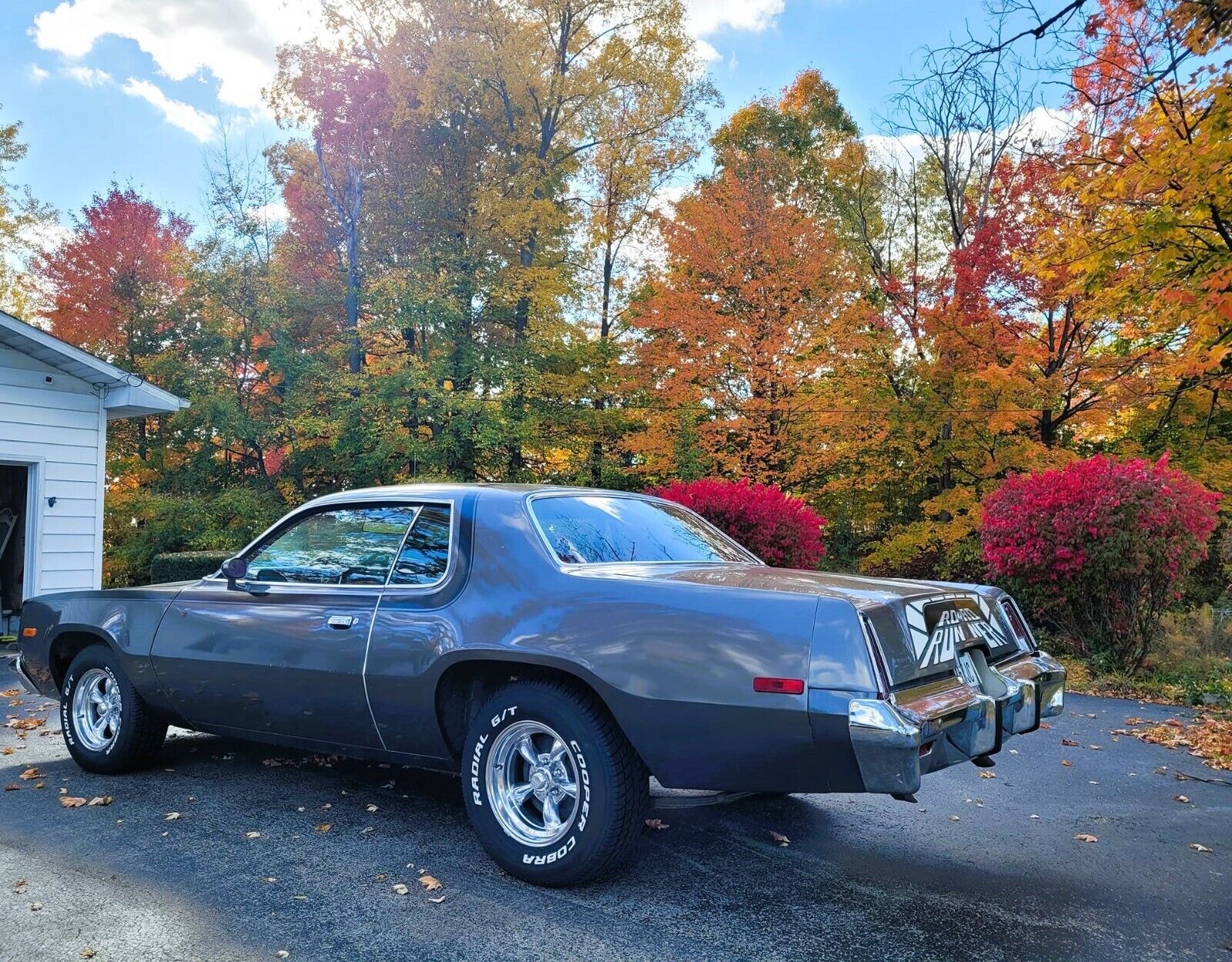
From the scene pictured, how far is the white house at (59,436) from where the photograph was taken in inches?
414

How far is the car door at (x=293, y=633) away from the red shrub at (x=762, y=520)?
7393 millimetres

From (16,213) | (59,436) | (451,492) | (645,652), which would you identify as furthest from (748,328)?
(16,213)

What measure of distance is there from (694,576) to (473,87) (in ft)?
67.1

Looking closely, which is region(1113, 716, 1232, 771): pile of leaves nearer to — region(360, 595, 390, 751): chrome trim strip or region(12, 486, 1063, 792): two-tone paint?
region(12, 486, 1063, 792): two-tone paint

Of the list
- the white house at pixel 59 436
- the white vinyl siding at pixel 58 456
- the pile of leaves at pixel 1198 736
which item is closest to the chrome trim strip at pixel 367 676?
the pile of leaves at pixel 1198 736

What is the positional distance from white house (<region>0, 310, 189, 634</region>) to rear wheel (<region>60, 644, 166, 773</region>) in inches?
272

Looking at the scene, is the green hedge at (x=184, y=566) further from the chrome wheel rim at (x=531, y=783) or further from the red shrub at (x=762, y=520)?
the chrome wheel rim at (x=531, y=783)

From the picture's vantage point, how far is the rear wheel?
4797 millimetres

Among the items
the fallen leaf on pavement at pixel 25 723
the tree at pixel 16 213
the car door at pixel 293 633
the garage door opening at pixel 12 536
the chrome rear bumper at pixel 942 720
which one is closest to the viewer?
the chrome rear bumper at pixel 942 720

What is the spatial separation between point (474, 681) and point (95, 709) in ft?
9.27

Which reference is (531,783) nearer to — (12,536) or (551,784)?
(551,784)

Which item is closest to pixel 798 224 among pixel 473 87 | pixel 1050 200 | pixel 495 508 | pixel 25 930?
pixel 1050 200

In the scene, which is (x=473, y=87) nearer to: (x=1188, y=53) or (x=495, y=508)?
(x=1188, y=53)

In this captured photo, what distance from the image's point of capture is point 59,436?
11047mm
